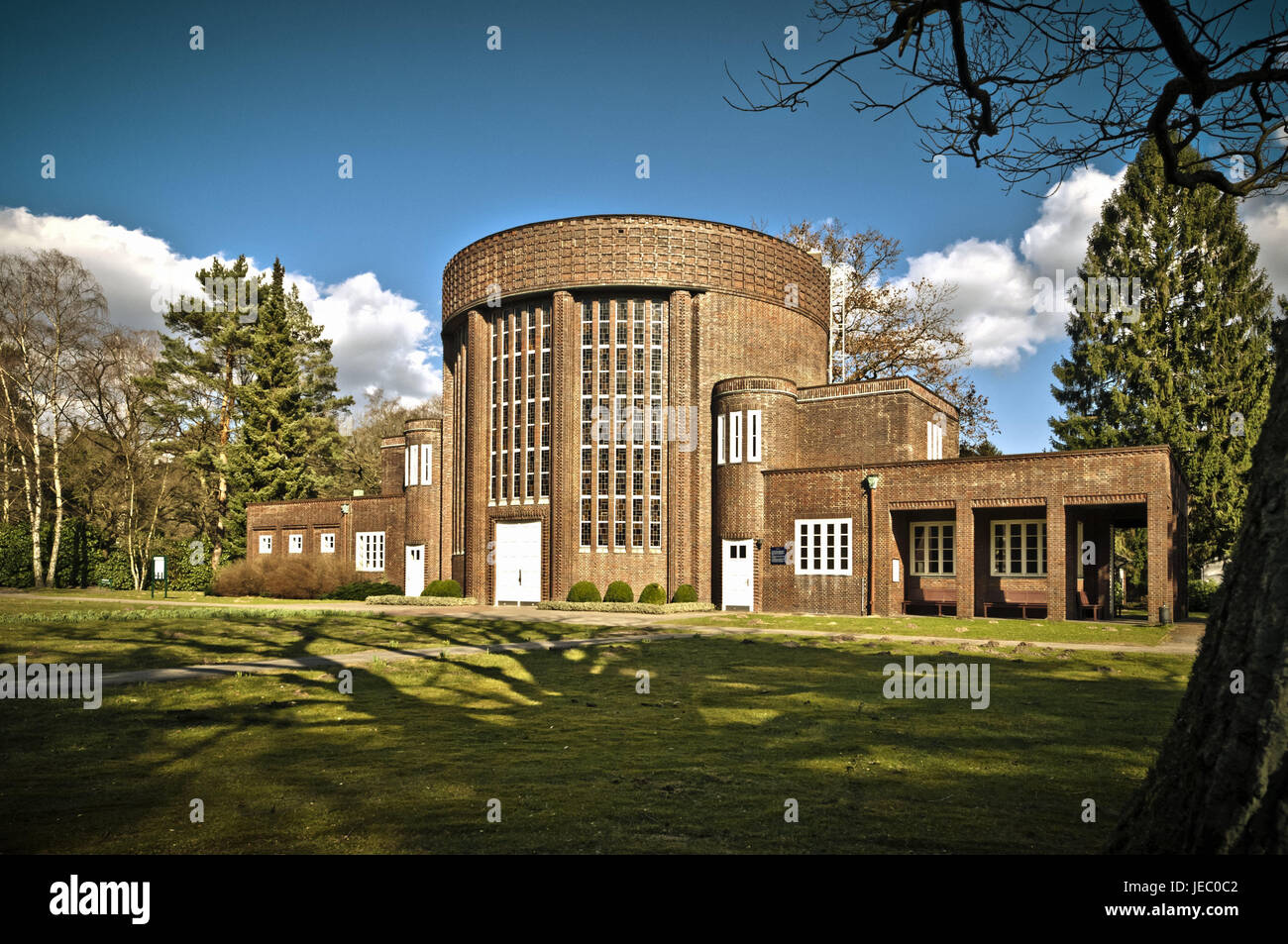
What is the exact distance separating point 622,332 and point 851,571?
42.9 feet

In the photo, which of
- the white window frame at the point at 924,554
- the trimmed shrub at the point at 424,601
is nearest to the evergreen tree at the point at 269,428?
the trimmed shrub at the point at 424,601

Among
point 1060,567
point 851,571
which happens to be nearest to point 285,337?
point 851,571

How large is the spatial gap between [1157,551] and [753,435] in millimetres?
13644

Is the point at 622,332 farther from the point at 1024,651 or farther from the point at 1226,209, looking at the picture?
the point at 1226,209

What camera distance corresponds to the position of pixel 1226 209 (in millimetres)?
38375

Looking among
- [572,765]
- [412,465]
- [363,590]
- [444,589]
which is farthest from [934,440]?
[572,765]

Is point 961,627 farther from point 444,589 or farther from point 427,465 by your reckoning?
point 427,465

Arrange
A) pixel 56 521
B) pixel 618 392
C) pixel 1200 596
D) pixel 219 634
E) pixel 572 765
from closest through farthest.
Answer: pixel 572 765 → pixel 219 634 → pixel 618 392 → pixel 1200 596 → pixel 56 521

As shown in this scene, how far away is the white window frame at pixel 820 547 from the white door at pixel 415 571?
1712 cm

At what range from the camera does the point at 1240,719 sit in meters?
3.55

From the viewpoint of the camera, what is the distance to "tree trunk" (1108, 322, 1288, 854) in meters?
3.38

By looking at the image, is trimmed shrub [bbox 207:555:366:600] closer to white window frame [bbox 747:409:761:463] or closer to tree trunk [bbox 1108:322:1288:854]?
white window frame [bbox 747:409:761:463]

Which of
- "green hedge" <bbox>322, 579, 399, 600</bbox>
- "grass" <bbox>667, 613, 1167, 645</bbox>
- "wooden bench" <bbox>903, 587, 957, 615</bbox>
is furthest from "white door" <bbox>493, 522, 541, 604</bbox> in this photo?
"wooden bench" <bbox>903, 587, 957, 615</bbox>
